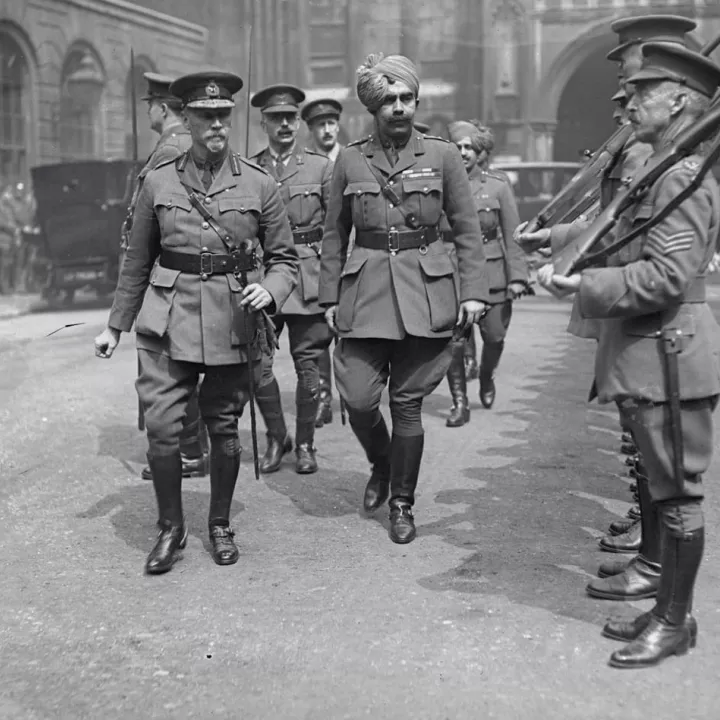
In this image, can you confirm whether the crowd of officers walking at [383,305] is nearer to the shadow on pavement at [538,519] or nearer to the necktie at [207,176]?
the necktie at [207,176]

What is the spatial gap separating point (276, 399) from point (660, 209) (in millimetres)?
3731

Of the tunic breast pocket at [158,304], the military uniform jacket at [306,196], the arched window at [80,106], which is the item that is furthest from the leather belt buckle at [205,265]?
the arched window at [80,106]

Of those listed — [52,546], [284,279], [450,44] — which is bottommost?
[52,546]

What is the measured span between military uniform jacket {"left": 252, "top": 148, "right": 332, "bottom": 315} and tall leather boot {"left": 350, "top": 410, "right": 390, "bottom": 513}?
1.55 m

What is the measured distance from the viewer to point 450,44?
82.6ft

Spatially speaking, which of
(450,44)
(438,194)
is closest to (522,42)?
(450,44)

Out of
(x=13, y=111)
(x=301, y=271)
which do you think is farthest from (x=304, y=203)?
(x=13, y=111)

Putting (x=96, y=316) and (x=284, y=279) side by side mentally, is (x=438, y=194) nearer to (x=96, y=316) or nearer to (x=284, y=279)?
(x=284, y=279)

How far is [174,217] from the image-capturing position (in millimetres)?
5133

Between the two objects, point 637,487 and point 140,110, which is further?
point 140,110

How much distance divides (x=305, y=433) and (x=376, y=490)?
113 cm

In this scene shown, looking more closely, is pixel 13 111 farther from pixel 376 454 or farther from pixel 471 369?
pixel 376 454

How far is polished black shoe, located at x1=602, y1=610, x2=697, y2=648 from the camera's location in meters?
4.13

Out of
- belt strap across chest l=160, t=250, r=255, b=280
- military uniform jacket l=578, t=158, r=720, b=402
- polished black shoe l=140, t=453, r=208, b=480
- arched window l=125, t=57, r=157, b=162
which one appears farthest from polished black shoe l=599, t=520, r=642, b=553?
arched window l=125, t=57, r=157, b=162
